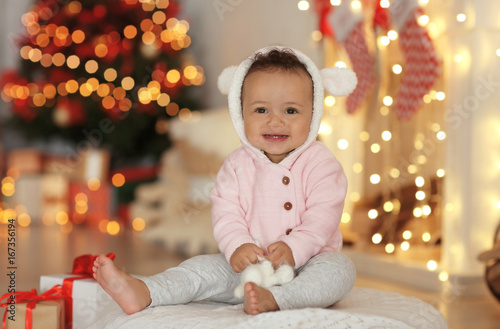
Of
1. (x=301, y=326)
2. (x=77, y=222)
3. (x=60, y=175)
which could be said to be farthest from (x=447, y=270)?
(x=60, y=175)

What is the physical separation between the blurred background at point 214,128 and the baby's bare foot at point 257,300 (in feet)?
2.94

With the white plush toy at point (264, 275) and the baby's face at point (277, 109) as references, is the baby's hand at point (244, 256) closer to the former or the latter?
the white plush toy at point (264, 275)

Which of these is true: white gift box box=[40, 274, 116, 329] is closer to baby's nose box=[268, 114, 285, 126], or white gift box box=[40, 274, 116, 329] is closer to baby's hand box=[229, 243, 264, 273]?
baby's hand box=[229, 243, 264, 273]

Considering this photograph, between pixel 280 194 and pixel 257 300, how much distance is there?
31cm

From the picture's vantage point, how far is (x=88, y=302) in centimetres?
128

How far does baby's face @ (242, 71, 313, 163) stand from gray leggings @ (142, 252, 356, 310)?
9.6 inches

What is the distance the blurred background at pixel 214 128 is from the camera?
1.93m

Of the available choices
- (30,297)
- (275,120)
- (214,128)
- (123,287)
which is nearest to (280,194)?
→ (275,120)

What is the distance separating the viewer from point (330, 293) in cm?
108

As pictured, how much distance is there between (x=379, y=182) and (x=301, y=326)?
164 centimetres

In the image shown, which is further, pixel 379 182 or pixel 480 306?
pixel 379 182

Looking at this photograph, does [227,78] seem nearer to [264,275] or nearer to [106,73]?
[264,275]

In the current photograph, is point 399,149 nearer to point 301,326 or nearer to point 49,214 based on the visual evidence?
point 301,326

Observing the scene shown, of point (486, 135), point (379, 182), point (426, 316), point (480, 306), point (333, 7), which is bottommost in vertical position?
point (480, 306)
